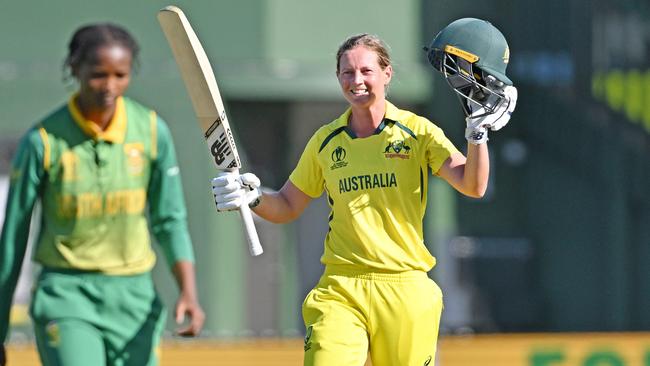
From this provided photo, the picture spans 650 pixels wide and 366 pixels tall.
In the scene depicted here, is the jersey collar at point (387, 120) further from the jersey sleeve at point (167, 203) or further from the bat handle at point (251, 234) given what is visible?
the jersey sleeve at point (167, 203)

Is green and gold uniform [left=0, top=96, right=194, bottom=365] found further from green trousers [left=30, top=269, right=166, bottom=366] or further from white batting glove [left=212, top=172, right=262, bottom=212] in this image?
white batting glove [left=212, top=172, right=262, bottom=212]

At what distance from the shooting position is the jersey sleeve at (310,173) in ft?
17.5

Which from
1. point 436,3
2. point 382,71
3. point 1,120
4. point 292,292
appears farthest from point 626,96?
point 382,71

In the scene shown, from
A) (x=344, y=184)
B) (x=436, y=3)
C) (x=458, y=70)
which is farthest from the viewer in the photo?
(x=436, y=3)

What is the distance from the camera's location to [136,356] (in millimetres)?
5363

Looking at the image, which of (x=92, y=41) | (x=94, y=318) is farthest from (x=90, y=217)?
(x=92, y=41)

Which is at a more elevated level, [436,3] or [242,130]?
[436,3]

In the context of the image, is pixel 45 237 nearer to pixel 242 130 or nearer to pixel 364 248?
pixel 364 248

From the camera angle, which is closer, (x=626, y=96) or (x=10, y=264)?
(x=10, y=264)

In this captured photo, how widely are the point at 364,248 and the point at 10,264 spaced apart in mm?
1298

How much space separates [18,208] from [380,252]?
1.31 m

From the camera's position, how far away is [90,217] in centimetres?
535

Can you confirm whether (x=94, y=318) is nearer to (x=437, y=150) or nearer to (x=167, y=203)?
(x=167, y=203)

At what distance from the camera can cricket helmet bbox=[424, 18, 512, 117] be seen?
15.7ft
